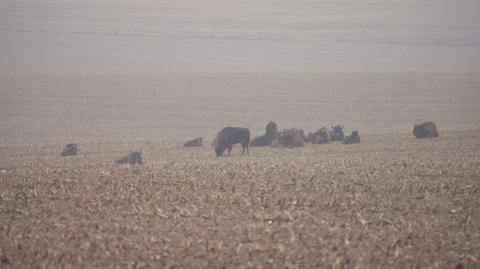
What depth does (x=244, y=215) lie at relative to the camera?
1023 cm

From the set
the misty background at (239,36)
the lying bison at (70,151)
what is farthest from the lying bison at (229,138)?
the misty background at (239,36)

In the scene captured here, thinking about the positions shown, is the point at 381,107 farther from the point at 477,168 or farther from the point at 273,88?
the point at 477,168

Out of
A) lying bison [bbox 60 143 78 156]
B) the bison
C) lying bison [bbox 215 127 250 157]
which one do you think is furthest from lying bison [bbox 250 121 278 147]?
lying bison [bbox 60 143 78 156]

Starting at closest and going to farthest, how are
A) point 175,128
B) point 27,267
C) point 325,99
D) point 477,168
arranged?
point 27,267
point 477,168
point 175,128
point 325,99

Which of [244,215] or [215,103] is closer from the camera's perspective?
[244,215]

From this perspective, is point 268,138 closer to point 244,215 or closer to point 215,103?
point 244,215

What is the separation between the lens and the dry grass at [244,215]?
857 centimetres

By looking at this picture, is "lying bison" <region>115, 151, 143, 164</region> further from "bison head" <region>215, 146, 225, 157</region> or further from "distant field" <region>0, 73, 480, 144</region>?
"distant field" <region>0, 73, 480, 144</region>

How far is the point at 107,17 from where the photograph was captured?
98.2 meters

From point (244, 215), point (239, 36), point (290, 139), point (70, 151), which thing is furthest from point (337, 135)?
point (239, 36)

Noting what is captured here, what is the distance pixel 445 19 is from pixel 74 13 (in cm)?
4362

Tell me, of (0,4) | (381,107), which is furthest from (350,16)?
(381,107)

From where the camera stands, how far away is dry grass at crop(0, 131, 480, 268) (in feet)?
28.1

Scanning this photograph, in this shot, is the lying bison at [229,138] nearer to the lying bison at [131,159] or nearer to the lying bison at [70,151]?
the lying bison at [131,159]
